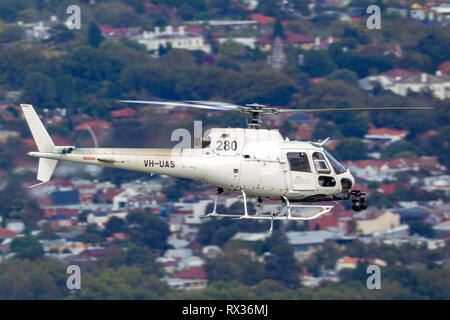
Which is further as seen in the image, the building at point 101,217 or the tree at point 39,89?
the tree at point 39,89

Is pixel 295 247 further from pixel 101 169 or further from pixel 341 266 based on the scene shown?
pixel 101 169

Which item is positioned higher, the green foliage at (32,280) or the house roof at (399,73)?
the house roof at (399,73)

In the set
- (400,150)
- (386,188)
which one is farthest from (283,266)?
(400,150)

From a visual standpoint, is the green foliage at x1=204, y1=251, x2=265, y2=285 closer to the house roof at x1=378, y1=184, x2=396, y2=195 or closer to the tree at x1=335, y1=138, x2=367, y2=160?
the house roof at x1=378, y1=184, x2=396, y2=195

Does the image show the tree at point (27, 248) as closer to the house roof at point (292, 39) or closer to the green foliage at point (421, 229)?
the green foliage at point (421, 229)

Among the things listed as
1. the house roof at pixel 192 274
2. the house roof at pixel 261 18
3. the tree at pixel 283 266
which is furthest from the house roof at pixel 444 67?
the house roof at pixel 192 274

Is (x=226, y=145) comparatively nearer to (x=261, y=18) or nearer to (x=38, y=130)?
(x=38, y=130)

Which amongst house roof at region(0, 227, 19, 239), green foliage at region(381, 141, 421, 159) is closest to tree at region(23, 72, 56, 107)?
green foliage at region(381, 141, 421, 159)

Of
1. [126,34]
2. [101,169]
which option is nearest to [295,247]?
[101,169]
